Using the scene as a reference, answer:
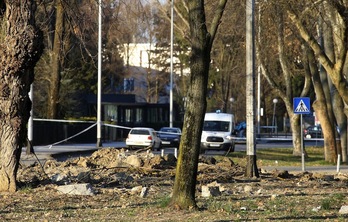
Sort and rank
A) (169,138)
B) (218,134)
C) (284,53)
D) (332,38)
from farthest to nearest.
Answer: (169,138) < (218,134) < (284,53) < (332,38)

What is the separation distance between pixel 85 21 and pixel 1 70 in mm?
2657

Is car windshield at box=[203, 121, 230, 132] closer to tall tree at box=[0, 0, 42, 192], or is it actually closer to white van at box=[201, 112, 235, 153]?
white van at box=[201, 112, 235, 153]

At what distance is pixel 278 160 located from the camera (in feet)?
128

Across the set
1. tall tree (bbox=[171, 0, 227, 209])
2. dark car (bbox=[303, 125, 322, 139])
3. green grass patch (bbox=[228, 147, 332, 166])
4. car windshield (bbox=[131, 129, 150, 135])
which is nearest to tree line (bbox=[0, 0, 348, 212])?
tall tree (bbox=[171, 0, 227, 209])

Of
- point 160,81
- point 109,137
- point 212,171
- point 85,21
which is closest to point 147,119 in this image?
point 109,137

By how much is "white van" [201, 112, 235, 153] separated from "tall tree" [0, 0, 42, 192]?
1077 inches

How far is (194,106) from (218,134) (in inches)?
1226

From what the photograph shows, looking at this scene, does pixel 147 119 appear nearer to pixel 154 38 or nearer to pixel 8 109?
pixel 154 38

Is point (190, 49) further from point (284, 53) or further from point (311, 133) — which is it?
point (311, 133)

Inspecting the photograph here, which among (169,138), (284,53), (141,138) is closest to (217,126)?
(141,138)

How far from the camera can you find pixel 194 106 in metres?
14.3

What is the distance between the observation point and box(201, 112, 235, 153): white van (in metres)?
45.1

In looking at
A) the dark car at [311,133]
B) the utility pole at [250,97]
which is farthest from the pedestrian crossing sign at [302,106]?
the dark car at [311,133]

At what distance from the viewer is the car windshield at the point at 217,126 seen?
46.2 metres
